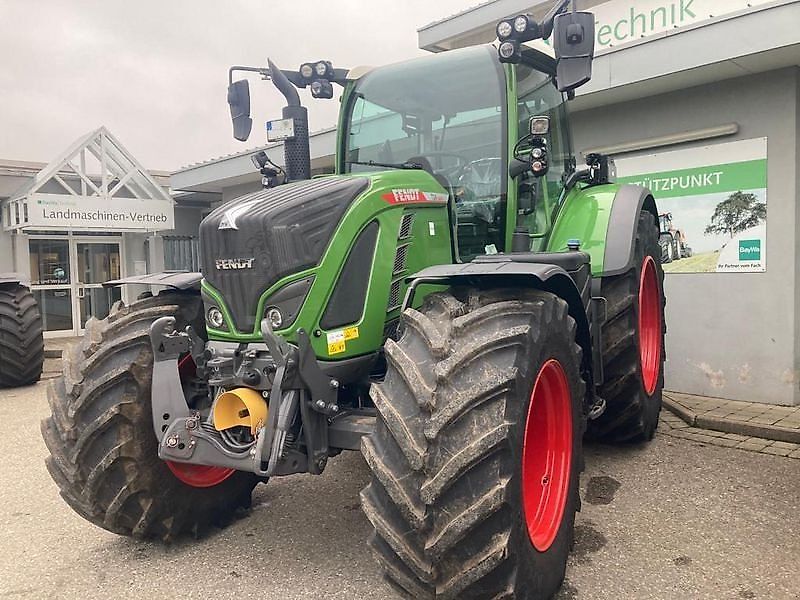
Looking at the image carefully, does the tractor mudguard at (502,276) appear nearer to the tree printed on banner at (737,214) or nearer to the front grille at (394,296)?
the front grille at (394,296)

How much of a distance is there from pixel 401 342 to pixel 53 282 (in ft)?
43.2

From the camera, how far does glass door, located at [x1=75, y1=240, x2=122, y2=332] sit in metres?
13.9

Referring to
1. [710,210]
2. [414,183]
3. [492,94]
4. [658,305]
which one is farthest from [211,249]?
[710,210]

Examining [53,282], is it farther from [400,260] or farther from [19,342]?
[400,260]

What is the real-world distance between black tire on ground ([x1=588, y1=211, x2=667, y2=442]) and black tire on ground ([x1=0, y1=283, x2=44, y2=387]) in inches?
270

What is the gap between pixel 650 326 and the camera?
5184 millimetres

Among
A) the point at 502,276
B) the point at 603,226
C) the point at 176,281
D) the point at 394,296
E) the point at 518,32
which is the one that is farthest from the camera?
the point at 603,226

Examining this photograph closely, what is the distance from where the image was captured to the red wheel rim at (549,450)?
2744 mm

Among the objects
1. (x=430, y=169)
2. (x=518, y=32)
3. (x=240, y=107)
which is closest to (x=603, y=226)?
(x=430, y=169)

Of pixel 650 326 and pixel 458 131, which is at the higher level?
pixel 458 131

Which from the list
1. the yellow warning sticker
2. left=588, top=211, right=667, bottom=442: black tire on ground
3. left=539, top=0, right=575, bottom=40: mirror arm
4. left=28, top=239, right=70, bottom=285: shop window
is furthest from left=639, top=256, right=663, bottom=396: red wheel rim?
left=28, top=239, right=70, bottom=285: shop window

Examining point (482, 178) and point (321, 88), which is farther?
point (321, 88)

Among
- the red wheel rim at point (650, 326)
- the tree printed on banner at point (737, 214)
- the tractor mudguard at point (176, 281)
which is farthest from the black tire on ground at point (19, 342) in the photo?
the tree printed on banner at point (737, 214)

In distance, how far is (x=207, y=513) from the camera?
3445mm
